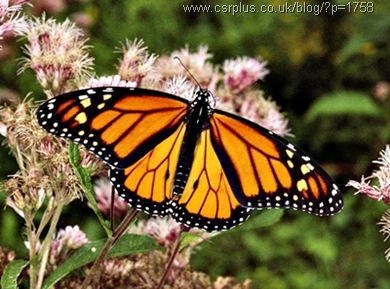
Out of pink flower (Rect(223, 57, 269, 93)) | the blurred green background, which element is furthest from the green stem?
the blurred green background

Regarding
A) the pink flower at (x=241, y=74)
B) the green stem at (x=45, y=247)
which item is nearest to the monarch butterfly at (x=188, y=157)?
the green stem at (x=45, y=247)

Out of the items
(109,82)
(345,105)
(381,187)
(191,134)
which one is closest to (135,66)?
(109,82)

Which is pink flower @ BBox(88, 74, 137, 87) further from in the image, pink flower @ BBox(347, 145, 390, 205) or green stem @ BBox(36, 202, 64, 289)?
pink flower @ BBox(347, 145, 390, 205)

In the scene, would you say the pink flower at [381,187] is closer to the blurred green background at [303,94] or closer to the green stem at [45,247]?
the green stem at [45,247]

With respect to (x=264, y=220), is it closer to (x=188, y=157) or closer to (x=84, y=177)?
(x=188, y=157)

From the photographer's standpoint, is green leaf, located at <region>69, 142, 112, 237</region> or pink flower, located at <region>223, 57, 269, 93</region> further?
pink flower, located at <region>223, 57, 269, 93</region>

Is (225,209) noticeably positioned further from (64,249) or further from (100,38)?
(100,38)

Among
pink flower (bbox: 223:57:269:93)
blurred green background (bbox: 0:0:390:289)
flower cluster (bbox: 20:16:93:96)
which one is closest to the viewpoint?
flower cluster (bbox: 20:16:93:96)
